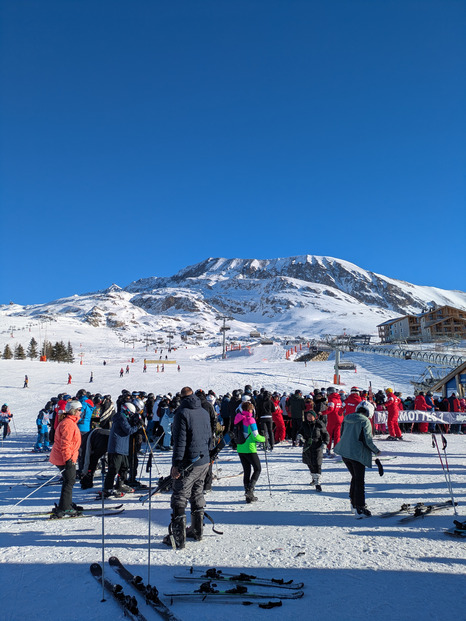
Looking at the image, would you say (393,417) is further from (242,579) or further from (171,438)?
(242,579)

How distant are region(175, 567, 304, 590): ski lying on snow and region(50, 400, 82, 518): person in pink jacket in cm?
290

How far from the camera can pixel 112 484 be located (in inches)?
283

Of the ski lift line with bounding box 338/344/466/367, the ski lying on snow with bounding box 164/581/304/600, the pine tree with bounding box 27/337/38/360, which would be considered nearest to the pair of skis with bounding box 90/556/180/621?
the ski lying on snow with bounding box 164/581/304/600

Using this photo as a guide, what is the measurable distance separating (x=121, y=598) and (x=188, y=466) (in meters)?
1.56

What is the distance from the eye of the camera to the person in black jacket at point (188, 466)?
183 inches

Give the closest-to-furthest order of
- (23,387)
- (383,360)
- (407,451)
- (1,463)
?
(1,463) → (407,451) → (23,387) → (383,360)

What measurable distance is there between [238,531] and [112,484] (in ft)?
9.82

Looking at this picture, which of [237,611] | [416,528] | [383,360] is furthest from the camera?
[383,360]

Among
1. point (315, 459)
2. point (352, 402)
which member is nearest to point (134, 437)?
point (315, 459)

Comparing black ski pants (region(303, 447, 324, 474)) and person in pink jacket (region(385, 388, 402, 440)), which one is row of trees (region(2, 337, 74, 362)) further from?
black ski pants (region(303, 447, 324, 474))

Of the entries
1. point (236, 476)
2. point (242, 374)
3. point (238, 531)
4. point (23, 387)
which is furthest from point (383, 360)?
point (238, 531)

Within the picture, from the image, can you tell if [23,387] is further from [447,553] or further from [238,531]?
[447,553]

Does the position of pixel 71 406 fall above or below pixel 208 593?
above

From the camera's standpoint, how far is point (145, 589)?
11.4 feet
